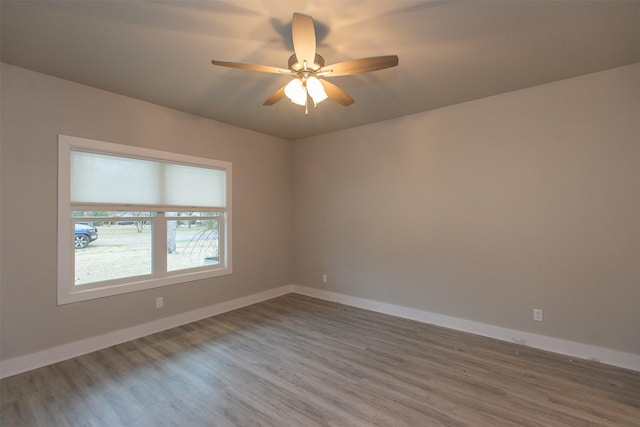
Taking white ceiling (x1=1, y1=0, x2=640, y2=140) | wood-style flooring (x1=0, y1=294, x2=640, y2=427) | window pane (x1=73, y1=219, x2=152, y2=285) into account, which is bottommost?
wood-style flooring (x1=0, y1=294, x2=640, y2=427)

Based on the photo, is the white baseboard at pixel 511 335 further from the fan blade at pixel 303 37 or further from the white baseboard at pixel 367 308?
the fan blade at pixel 303 37

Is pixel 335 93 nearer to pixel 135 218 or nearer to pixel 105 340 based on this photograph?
pixel 135 218

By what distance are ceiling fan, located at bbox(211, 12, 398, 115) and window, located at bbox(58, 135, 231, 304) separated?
198 cm

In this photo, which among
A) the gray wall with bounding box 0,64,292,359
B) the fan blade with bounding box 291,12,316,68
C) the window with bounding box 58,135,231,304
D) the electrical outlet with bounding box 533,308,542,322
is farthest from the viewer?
the electrical outlet with bounding box 533,308,542,322

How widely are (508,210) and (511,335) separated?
4.38 feet

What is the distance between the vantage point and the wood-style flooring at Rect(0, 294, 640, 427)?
193 cm

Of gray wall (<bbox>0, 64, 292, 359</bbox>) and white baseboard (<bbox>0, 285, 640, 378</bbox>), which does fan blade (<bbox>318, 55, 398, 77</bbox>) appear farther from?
white baseboard (<bbox>0, 285, 640, 378</bbox>)

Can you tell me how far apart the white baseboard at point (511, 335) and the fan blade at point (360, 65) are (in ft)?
9.67

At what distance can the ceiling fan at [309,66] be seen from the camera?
170 cm

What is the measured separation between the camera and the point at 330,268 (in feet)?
14.9

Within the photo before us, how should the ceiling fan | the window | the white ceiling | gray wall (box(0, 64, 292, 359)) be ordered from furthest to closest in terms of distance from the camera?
the window < gray wall (box(0, 64, 292, 359)) < the white ceiling < the ceiling fan

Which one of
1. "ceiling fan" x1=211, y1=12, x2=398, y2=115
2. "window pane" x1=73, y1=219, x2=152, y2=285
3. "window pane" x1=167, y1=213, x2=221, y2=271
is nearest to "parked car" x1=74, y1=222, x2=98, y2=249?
"window pane" x1=73, y1=219, x2=152, y2=285

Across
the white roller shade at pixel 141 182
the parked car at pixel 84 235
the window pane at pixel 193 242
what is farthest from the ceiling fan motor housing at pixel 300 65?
the parked car at pixel 84 235

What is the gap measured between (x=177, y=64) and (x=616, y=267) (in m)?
4.29
